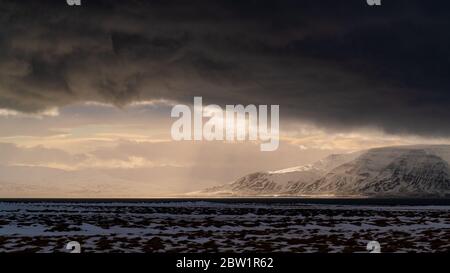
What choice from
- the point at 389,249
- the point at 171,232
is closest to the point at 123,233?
the point at 171,232

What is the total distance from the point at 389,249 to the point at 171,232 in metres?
18.1

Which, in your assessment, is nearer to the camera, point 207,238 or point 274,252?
point 274,252

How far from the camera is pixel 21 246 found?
117 ft

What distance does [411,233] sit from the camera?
48469 mm
